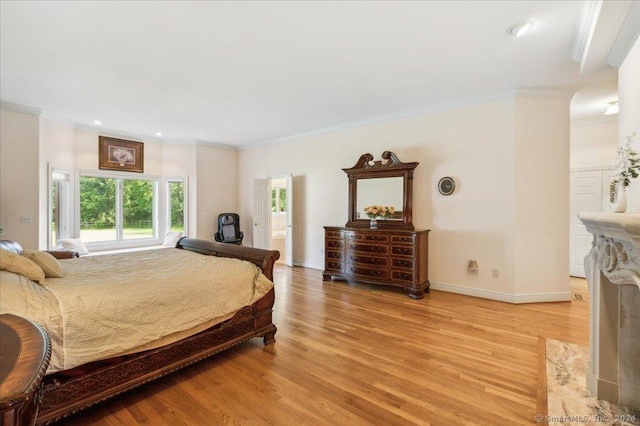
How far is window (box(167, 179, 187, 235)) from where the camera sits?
6902 millimetres

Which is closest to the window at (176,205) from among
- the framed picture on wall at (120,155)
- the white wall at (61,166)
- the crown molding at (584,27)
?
the white wall at (61,166)

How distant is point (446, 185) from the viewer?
447 centimetres

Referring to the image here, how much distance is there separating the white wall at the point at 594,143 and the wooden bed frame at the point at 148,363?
567 centimetres

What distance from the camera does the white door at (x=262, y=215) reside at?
6840mm

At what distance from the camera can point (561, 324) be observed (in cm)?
327

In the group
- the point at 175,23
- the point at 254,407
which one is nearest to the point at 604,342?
the point at 254,407

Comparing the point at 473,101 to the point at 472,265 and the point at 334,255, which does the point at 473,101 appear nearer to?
the point at 472,265

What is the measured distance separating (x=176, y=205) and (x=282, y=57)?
5090mm

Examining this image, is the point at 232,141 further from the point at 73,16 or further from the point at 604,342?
the point at 604,342

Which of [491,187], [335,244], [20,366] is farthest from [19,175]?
[491,187]

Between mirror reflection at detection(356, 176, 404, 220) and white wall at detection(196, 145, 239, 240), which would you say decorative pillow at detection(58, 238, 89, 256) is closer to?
white wall at detection(196, 145, 239, 240)

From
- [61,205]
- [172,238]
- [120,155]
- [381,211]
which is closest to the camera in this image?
[381,211]

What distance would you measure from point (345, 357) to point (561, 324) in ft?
8.20

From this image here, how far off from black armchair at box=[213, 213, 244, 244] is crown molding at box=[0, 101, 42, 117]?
3.52 meters
